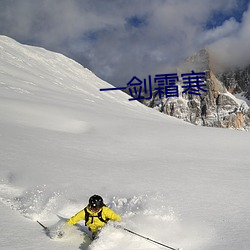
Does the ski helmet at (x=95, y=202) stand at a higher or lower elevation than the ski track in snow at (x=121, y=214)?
higher

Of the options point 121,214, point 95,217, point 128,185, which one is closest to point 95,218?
point 95,217

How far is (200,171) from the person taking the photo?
8977 millimetres

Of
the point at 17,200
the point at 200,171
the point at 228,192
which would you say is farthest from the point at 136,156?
the point at 17,200

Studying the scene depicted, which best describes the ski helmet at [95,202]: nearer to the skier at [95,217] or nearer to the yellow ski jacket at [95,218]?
the skier at [95,217]

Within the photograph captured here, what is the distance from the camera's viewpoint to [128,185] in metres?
7.68

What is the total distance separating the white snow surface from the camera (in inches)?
205

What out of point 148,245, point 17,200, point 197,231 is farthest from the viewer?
point 17,200

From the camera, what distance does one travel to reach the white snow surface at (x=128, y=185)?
5215 millimetres

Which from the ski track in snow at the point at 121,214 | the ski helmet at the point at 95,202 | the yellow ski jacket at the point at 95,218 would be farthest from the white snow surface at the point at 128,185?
the ski helmet at the point at 95,202

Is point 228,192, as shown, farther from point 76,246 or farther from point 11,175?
point 11,175

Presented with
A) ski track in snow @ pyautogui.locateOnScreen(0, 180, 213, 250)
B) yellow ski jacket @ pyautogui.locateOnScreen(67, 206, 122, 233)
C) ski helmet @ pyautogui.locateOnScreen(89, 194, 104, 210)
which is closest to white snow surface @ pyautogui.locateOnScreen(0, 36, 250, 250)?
ski track in snow @ pyautogui.locateOnScreen(0, 180, 213, 250)

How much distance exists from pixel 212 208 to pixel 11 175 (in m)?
5.30

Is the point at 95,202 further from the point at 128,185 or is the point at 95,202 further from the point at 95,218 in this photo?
the point at 128,185

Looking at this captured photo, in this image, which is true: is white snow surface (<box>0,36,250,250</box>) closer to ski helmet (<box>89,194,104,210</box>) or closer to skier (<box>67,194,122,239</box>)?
skier (<box>67,194,122,239</box>)
